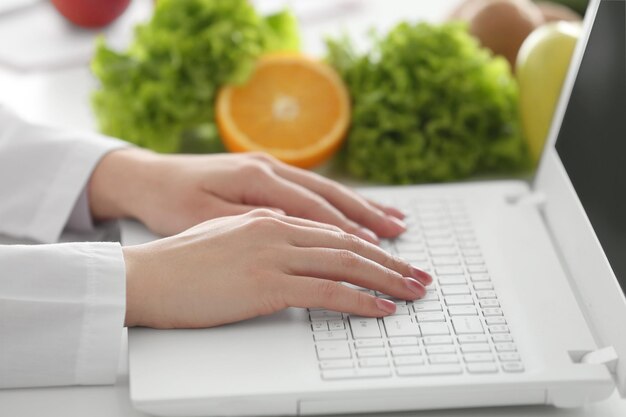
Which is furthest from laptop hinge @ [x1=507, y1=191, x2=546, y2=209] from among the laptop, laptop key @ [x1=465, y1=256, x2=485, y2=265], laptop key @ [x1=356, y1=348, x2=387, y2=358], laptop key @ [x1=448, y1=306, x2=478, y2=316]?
laptop key @ [x1=356, y1=348, x2=387, y2=358]

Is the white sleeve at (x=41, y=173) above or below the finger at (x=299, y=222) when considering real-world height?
below

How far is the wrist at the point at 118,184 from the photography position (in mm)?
1012

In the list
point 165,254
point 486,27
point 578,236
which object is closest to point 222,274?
point 165,254

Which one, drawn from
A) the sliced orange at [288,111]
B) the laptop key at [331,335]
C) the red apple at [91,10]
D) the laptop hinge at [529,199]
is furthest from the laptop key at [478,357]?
the red apple at [91,10]

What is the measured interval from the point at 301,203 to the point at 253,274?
0.17 m

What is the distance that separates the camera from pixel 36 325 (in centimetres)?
79

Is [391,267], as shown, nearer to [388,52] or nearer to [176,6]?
[388,52]

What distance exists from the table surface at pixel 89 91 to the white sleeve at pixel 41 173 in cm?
7

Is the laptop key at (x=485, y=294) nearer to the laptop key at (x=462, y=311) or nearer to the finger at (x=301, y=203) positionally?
the laptop key at (x=462, y=311)

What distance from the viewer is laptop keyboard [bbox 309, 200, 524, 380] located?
78 centimetres

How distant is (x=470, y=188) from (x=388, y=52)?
0.68ft

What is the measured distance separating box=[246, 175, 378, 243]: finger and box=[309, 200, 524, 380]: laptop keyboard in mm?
60

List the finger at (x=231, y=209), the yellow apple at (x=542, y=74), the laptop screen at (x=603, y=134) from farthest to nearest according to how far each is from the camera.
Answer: the yellow apple at (x=542, y=74) → the finger at (x=231, y=209) → the laptop screen at (x=603, y=134)

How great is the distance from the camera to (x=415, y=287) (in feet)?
2.83
